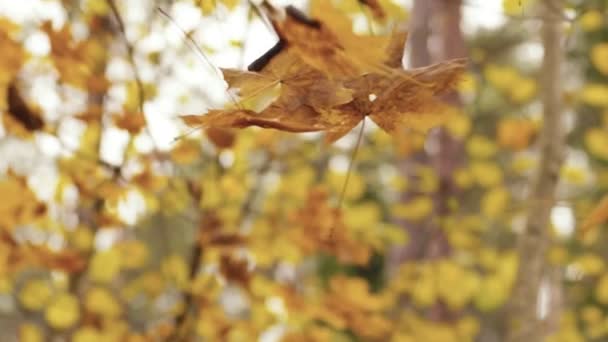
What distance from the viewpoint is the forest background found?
59cm

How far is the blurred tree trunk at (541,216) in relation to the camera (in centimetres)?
163

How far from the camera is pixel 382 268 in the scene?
406 centimetres

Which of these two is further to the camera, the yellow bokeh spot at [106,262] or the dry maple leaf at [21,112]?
the yellow bokeh spot at [106,262]

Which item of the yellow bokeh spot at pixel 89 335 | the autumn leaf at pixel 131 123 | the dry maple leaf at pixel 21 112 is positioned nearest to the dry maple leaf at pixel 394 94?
the dry maple leaf at pixel 21 112

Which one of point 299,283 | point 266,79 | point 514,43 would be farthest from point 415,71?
point 299,283

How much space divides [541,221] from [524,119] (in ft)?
2.44

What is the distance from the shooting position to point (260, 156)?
2922mm

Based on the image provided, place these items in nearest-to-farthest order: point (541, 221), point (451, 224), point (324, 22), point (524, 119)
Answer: point (324, 22) → point (541, 221) → point (451, 224) → point (524, 119)

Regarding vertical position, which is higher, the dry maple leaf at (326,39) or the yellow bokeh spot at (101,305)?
the yellow bokeh spot at (101,305)

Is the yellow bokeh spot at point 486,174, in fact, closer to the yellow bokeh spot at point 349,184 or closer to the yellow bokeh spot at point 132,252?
the yellow bokeh spot at point 349,184

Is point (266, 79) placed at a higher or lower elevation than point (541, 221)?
lower

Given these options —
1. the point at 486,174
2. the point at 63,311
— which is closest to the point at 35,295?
the point at 63,311

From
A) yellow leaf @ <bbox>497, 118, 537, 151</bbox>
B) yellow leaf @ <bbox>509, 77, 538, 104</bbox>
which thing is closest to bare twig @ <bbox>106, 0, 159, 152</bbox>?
yellow leaf @ <bbox>497, 118, 537, 151</bbox>

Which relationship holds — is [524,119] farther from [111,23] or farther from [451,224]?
[111,23]
